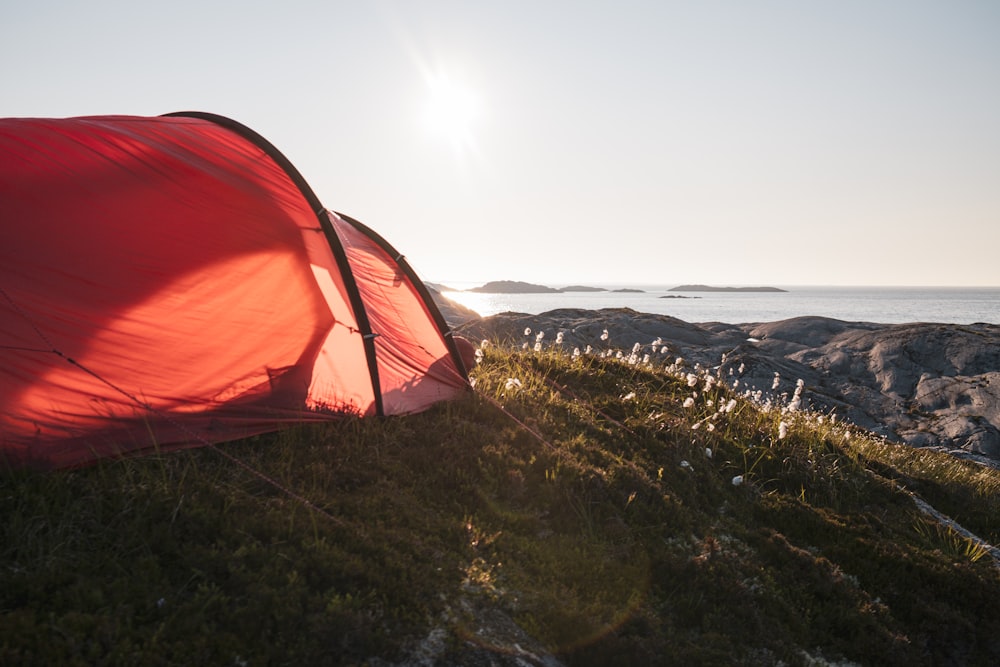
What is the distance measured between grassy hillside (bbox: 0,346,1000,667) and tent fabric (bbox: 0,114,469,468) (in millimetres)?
458

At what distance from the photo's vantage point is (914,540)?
27.2 feet

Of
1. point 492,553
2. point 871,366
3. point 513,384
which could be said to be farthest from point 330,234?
point 871,366

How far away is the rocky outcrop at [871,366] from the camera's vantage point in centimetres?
2397

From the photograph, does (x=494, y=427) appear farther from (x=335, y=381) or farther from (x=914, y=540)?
(x=914, y=540)

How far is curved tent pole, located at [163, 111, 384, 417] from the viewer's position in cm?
773

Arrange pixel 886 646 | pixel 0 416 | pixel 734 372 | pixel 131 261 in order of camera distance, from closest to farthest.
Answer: pixel 0 416
pixel 886 646
pixel 131 261
pixel 734 372

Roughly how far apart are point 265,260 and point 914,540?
940 cm

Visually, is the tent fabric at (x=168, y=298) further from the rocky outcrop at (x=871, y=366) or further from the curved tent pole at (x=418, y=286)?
the rocky outcrop at (x=871, y=366)

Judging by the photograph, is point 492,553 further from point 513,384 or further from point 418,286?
point 418,286

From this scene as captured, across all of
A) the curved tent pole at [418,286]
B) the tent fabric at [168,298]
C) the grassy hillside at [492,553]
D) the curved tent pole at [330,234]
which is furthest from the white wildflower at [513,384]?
the curved tent pole at [330,234]

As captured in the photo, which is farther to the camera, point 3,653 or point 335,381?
point 335,381

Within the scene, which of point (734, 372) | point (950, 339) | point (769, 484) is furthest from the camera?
point (950, 339)

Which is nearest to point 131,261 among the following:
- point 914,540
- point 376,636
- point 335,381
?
point 335,381

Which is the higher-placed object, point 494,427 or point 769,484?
point 494,427
